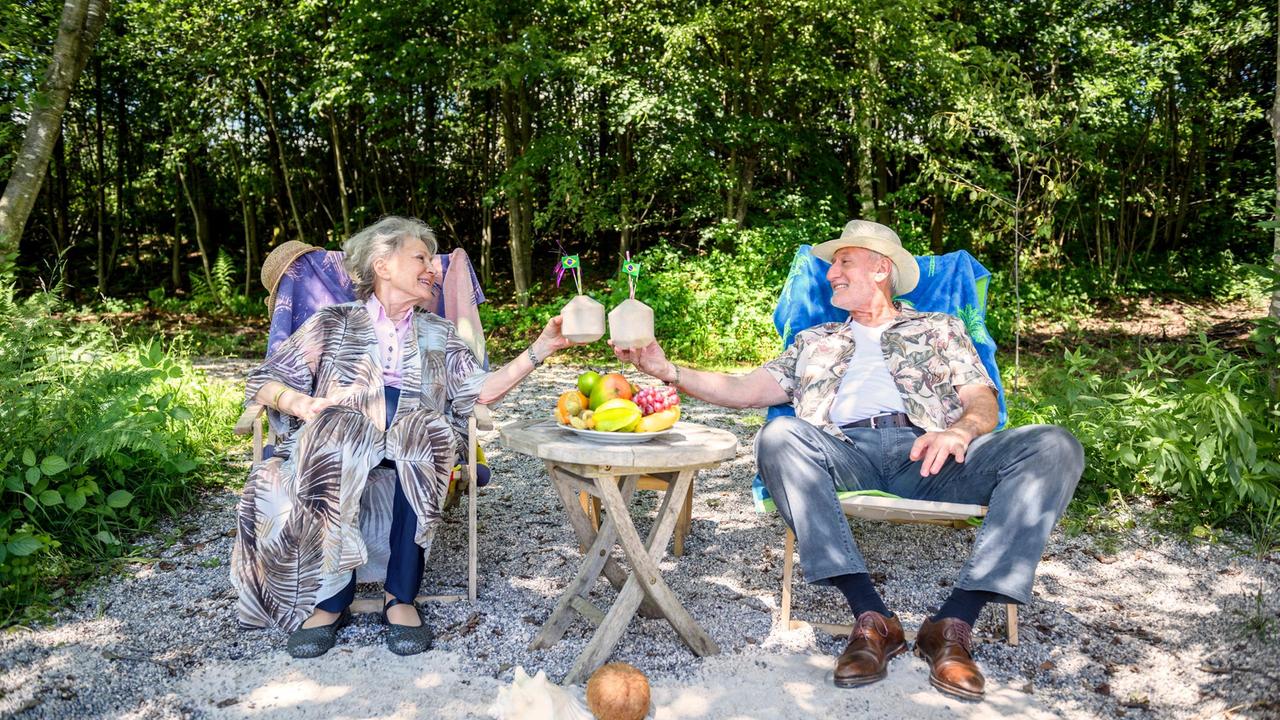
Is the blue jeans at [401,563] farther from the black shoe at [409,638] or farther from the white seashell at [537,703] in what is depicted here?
the white seashell at [537,703]

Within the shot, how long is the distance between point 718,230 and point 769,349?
1449 mm

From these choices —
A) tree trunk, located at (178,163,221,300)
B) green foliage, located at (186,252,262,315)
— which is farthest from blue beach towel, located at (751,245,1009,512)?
tree trunk, located at (178,163,221,300)

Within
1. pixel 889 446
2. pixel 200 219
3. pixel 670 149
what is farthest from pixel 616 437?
pixel 200 219

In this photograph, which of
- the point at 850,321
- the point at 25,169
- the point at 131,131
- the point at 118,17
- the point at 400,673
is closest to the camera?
the point at 400,673

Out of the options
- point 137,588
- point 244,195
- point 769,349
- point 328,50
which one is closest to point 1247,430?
point 137,588

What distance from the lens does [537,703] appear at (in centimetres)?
198

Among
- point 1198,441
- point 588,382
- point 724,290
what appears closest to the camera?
point 588,382

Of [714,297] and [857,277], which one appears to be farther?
[714,297]

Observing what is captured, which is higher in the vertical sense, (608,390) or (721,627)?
(608,390)

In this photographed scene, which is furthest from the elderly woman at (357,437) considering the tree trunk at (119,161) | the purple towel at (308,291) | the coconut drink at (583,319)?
the tree trunk at (119,161)

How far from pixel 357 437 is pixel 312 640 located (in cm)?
57

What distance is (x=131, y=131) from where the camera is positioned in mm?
12289

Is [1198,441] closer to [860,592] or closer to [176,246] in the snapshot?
[860,592]

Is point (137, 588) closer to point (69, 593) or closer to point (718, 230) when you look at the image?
point (69, 593)
